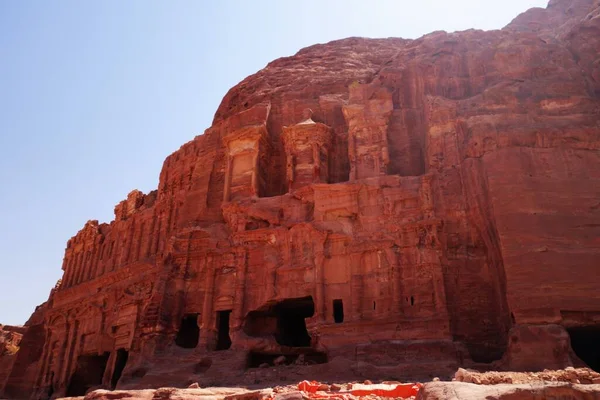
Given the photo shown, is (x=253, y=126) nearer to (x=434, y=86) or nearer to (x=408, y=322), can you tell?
(x=434, y=86)

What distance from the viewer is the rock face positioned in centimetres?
1845

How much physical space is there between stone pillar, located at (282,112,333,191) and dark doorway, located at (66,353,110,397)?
15789 millimetres

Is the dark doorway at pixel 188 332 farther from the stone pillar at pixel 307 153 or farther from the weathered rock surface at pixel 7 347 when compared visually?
the weathered rock surface at pixel 7 347

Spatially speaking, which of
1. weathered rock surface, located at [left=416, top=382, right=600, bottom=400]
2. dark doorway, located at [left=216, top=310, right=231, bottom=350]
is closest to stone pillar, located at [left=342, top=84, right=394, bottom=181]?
dark doorway, located at [left=216, top=310, right=231, bottom=350]

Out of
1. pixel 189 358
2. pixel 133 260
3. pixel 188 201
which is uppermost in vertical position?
pixel 188 201

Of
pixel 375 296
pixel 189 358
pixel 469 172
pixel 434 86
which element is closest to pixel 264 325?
pixel 189 358

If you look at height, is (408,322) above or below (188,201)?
below

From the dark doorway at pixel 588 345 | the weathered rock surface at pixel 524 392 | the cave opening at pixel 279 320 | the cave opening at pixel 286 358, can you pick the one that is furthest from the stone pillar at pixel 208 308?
the weathered rock surface at pixel 524 392

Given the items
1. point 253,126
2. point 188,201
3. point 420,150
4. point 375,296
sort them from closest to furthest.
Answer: point 375,296
point 420,150
point 253,126
point 188,201

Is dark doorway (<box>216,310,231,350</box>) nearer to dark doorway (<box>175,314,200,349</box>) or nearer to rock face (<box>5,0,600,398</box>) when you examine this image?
rock face (<box>5,0,600,398</box>)

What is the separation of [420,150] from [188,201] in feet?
44.1

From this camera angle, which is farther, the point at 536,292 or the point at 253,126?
the point at 253,126

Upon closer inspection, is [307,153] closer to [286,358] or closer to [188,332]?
[286,358]

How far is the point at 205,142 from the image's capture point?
32156mm
